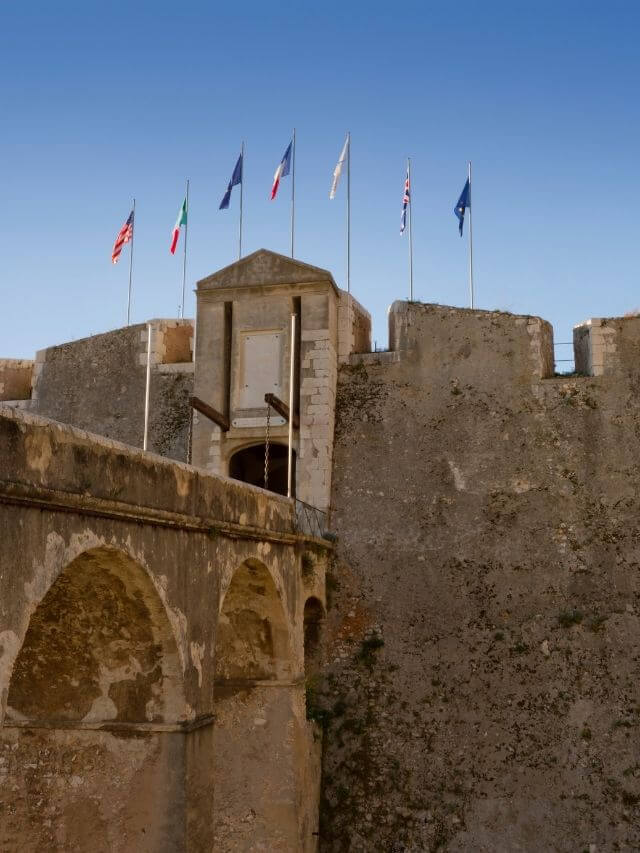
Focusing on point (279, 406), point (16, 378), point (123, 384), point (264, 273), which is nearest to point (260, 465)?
point (123, 384)

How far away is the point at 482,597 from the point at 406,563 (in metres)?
1.45

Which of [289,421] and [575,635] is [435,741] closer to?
[575,635]

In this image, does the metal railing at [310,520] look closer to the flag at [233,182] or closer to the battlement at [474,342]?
the battlement at [474,342]

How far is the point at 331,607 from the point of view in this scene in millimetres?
16562

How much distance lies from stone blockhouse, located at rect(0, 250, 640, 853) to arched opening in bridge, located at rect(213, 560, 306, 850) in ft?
0.10

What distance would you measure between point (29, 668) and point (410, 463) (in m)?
8.96

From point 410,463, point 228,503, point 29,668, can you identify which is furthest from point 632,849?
point 29,668

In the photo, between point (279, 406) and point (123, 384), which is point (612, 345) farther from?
point (123, 384)

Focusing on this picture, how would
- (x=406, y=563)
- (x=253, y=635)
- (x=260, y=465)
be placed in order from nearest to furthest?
(x=253, y=635), (x=406, y=563), (x=260, y=465)

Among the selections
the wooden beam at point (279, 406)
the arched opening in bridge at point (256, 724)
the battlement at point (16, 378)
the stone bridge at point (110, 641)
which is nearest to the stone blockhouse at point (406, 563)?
the arched opening in bridge at point (256, 724)

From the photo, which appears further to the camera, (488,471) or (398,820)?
(488,471)

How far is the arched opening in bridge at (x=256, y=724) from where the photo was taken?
1327 centimetres

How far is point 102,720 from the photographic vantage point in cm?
982

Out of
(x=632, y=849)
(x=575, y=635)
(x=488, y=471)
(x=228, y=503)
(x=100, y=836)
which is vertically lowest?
(x=632, y=849)
